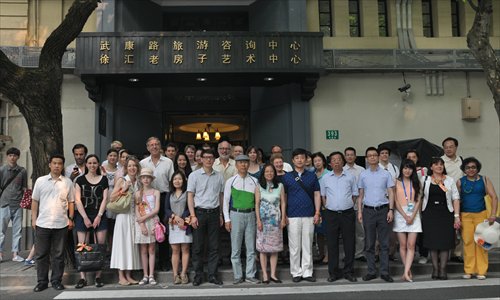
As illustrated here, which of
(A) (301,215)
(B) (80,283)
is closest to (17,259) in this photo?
(B) (80,283)

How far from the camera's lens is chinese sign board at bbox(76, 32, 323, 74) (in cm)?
1091

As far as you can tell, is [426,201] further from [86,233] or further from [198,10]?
[198,10]

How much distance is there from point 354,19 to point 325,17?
3.02ft

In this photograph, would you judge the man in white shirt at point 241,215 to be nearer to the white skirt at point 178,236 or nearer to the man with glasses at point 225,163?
the white skirt at point 178,236

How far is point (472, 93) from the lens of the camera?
12531 millimetres

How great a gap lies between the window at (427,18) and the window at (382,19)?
1.18m

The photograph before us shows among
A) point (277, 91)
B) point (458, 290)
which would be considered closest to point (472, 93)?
point (277, 91)

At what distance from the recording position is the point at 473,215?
7.27 metres

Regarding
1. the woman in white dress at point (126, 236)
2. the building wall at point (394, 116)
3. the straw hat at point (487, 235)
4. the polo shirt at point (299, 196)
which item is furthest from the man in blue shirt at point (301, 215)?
the building wall at point (394, 116)

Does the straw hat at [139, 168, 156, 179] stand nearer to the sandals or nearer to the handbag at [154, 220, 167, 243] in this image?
the handbag at [154, 220, 167, 243]

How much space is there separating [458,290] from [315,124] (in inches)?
260

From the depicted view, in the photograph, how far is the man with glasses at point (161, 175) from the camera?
292 inches

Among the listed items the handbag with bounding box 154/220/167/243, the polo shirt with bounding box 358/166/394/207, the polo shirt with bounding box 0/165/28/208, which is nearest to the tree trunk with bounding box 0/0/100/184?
the polo shirt with bounding box 0/165/28/208

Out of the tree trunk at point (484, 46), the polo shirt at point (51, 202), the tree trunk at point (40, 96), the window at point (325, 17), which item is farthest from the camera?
the window at point (325, 17)
